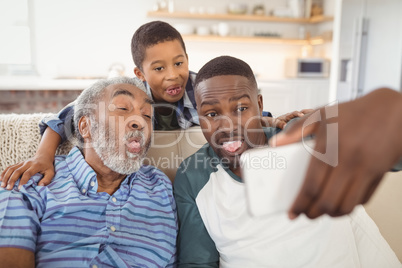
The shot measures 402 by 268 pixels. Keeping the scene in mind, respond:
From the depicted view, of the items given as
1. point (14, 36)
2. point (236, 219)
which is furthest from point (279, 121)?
point (14, 36)

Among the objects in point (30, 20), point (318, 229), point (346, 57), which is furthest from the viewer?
point (30, 20)

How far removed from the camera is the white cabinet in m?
4.98

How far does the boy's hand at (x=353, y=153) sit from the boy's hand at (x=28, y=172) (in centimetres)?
87

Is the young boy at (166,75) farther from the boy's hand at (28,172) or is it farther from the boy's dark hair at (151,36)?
the boy's hand at (28,172)

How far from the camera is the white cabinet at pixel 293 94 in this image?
4.98 m

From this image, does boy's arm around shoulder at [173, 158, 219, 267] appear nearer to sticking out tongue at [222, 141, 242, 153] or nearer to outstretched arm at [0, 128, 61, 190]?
sticking out tongue at [222, 141, 242, 153]

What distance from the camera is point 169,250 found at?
1123mm

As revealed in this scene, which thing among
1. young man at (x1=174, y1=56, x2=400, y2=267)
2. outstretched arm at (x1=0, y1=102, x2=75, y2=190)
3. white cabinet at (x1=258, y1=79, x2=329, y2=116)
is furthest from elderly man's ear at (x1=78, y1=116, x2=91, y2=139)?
white cabinet at (x1=258, y1=79, x2=329, y2=116)

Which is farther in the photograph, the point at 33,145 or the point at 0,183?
the point at 33,145

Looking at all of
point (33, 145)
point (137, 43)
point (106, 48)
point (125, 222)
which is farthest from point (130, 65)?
point (125, 222)

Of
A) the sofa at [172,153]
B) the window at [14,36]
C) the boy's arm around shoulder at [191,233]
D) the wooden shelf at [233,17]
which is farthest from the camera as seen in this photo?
the wooden shelf at [233,17]

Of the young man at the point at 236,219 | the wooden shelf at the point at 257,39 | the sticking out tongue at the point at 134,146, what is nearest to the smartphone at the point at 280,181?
the young man at the point at 236,219

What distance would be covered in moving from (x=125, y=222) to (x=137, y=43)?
103cm

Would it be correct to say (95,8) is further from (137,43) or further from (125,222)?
(125,222)
